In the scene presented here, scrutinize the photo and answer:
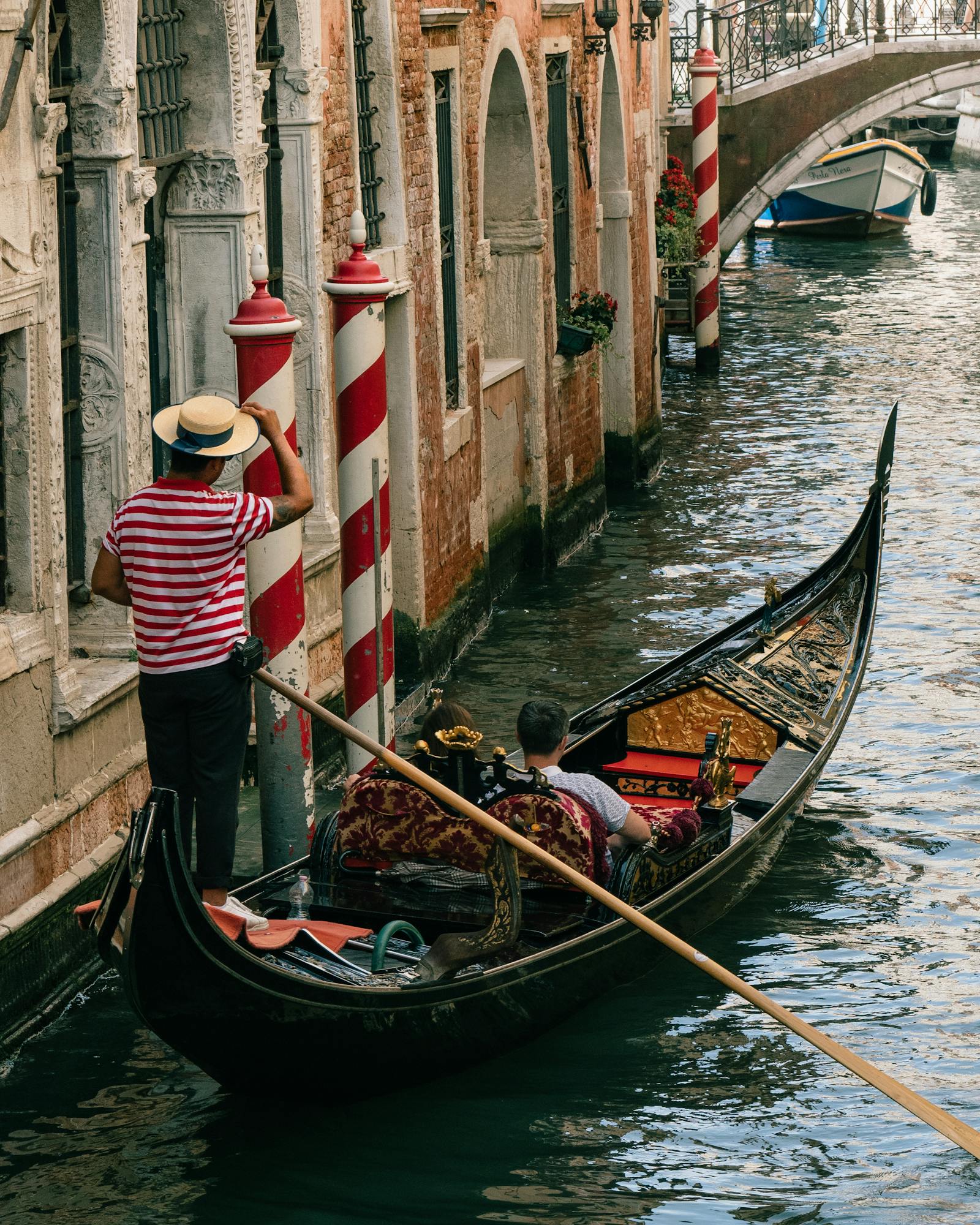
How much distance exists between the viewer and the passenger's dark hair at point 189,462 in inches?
165

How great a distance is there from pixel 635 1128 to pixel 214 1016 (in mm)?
991

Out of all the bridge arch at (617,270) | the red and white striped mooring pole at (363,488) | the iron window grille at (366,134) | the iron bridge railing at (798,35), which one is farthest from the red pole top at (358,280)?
the iron bridge railing at (798,35)

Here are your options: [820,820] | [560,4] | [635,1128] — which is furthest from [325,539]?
[560,4]

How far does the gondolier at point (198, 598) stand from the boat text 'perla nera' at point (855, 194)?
17.6 m

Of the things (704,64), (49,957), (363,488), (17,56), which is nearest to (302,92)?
(363,488)

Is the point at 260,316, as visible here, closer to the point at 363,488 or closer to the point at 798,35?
the point at 363,488

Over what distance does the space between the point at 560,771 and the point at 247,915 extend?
33.1 inches

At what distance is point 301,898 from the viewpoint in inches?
181

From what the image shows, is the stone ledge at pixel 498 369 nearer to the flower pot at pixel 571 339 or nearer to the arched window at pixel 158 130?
the flower pot at pixel 571 339

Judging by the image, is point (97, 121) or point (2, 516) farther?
point (97, 121)

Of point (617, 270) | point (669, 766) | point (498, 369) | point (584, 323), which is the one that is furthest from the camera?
point (617, 270)

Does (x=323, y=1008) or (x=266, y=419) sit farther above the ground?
(x=266, y=419)

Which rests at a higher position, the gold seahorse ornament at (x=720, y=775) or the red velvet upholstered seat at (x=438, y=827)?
the red velvet upholstered seat at (x=438, y=827)

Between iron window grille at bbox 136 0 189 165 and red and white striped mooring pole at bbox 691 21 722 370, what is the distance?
29.8ft
